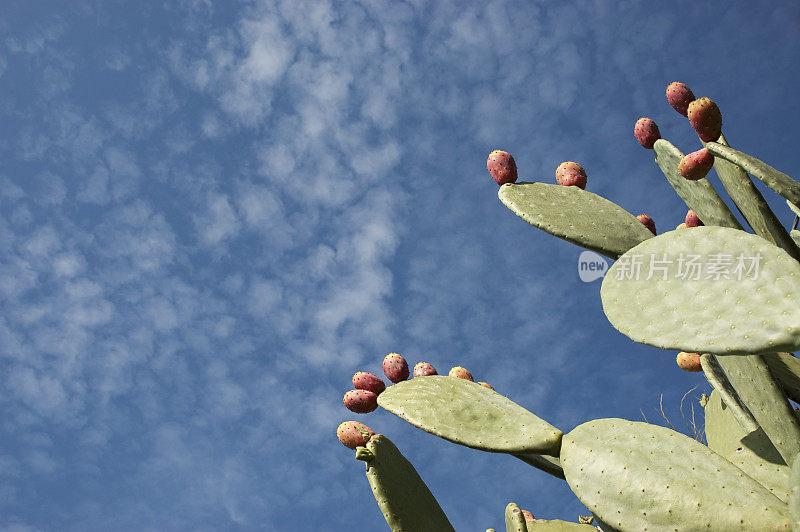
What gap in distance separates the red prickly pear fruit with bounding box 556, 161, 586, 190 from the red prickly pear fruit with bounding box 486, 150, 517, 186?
184 millimetres

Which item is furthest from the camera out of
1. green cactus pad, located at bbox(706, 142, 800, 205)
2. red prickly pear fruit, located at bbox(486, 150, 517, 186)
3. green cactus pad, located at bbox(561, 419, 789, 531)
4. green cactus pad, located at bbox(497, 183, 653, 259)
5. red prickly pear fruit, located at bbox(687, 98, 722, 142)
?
red prickly pear fruit, located at bbox(486, 150, 517, 186)

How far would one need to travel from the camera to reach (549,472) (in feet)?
6.22

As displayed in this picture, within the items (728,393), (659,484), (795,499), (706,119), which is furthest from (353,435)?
(706,119)

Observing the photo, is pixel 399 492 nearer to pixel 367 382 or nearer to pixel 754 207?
pixel 367 382

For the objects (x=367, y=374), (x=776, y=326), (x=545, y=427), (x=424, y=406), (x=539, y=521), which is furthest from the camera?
(x=539, y=521)

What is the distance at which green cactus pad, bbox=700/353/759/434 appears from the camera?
2.03 m

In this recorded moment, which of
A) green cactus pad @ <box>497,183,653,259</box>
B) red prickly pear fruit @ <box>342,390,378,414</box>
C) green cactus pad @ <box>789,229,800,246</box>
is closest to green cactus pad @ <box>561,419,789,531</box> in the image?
green cactus pad @ <box>497,183,653,259</box>

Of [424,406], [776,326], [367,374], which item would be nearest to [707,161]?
[776,326]

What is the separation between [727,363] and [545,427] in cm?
57

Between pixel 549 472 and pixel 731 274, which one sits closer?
pixel 731 274

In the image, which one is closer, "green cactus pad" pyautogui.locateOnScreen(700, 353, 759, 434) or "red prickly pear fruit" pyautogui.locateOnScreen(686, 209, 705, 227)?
"green cactus pad" pyautogui.locateOnScreen(700, 353, 759, 434)

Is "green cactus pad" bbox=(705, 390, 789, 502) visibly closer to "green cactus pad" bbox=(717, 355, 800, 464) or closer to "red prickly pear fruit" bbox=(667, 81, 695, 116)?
"green cactus pad" bbox=(717, 355, 800, 464)

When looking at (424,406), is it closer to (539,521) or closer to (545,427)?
(545,427)

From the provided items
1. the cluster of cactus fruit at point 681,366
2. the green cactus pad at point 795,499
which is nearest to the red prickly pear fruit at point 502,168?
the cluster of cactus fruit at point 681,366
